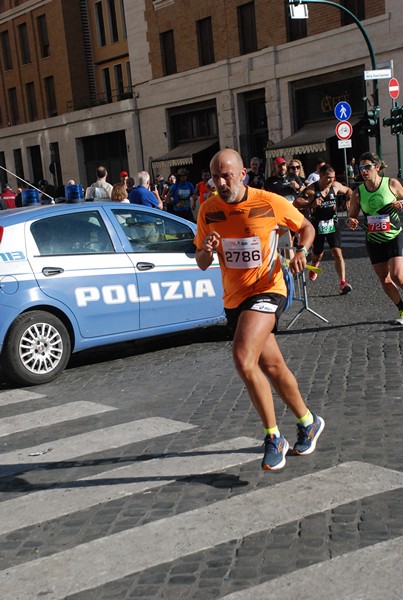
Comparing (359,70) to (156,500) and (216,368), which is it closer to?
(216,368)

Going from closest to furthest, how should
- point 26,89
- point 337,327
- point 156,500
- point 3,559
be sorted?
1. point 3,559
2. point 156,500
3. point 337,327
4. point 26,89

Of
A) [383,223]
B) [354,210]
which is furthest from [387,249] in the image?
[354,210]

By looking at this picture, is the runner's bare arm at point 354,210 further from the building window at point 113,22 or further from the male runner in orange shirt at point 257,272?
the building window at point 113,22

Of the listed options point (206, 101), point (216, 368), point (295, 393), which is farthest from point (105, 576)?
point (206, 101)

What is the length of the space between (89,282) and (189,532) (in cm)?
459

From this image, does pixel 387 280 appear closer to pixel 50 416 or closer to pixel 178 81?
A: pixel 50 416

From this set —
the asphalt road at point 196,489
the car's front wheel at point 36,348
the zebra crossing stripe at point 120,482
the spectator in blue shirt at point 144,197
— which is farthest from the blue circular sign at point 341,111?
the zebra crossing stripe at point 120,482

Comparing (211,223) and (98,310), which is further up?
(211,223)

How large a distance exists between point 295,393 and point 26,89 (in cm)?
5108

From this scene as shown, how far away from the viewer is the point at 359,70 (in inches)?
1238

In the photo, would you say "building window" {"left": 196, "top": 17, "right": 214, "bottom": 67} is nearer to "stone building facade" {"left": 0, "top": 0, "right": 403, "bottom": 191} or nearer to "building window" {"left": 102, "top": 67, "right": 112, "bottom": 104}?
"stone building facade" {"left": 0, "top": 0, "right": 403, "bottom": 191}

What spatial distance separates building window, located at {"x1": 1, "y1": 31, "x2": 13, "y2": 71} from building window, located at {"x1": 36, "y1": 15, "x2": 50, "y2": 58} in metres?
3.81

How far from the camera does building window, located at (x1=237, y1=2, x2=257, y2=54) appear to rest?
118 ft

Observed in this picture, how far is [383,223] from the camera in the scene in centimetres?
988
